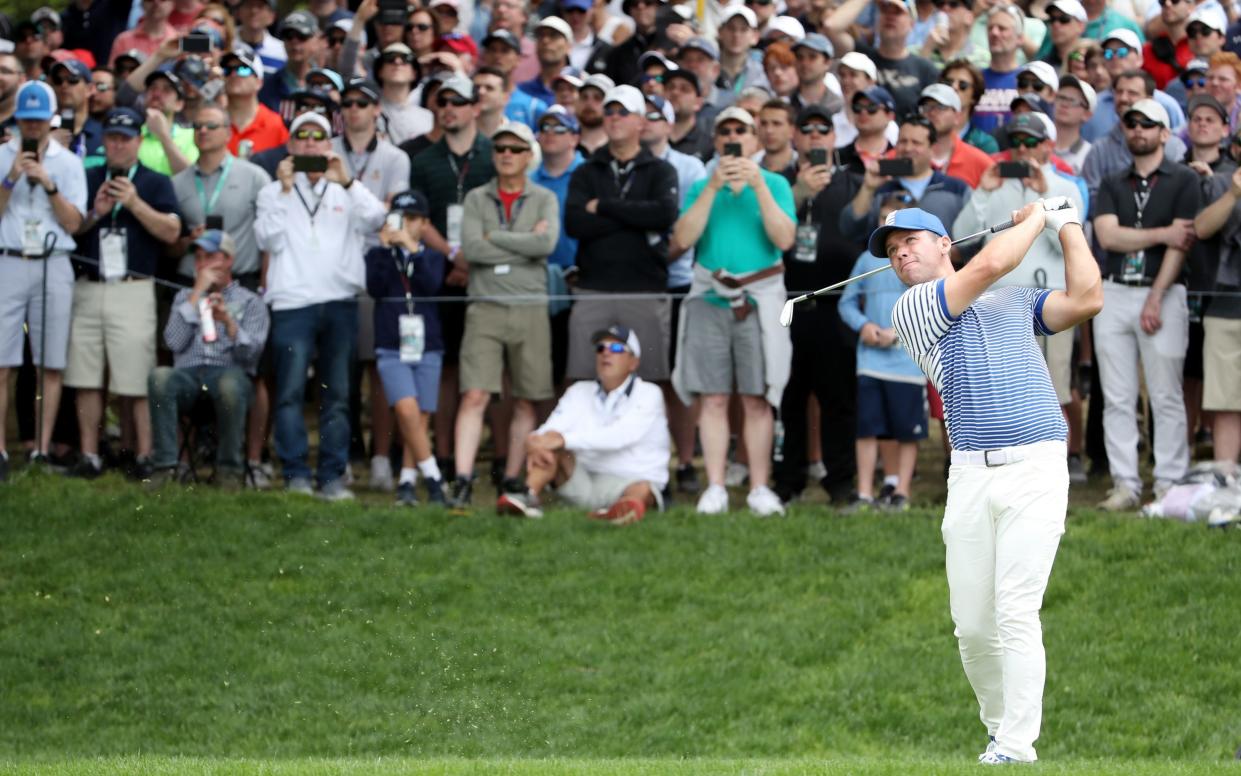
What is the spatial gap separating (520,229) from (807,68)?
10.2ft

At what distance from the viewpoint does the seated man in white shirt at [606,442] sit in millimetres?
13367

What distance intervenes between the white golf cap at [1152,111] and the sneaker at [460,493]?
510 centimetres

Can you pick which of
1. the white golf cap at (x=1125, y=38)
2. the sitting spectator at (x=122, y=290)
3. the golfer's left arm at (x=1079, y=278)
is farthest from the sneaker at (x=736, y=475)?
the golfer's left arm at (x=1079, y=278)

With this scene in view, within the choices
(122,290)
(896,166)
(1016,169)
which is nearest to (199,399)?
(122,290)

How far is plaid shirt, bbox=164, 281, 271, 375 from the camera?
13844 mm

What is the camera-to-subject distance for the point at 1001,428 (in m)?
8.05

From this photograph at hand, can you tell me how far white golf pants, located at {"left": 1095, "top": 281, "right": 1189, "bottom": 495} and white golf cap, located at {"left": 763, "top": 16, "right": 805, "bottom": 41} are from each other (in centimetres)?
410

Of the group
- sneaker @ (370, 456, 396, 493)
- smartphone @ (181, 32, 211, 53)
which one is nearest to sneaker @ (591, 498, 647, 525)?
sneaker @ (370, 456, 396, 493)

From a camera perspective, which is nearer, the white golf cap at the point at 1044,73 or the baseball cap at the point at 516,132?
the baseball cap at the point at 516,132

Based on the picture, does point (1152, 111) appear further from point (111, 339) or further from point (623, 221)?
point (111, 339)

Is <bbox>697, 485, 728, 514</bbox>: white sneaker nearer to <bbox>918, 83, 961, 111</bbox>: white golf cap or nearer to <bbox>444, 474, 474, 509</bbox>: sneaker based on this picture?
<bbox>444, 474, 474, 509</bbox>: sneaker

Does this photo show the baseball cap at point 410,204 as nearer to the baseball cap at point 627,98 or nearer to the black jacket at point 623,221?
the black jacket at point 623,221

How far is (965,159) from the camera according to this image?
14.1m

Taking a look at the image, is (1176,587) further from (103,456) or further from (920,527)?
(103,456)
